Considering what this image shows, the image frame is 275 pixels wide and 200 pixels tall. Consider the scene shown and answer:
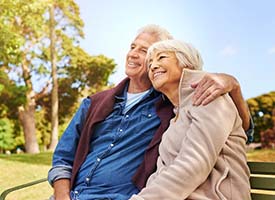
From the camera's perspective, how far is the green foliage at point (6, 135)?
8.96 feet

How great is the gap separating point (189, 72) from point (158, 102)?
32 centimetres

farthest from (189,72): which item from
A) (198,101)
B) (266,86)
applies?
(266,86)

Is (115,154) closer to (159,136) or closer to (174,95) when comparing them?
(159,136)

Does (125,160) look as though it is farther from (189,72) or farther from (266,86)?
(266,86)

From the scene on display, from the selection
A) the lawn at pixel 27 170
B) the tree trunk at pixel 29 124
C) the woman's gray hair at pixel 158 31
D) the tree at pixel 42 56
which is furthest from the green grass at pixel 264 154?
the tree trunk at pixel 29 124

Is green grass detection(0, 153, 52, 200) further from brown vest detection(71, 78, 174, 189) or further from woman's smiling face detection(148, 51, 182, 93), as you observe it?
woman's smiling face detection(148, 51, 182, 93)

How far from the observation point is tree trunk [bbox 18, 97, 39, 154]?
2770 millimetres

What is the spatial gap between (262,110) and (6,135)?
5.48 feet

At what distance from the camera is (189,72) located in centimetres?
132

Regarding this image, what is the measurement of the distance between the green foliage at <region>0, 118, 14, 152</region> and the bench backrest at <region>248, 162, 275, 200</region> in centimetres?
176

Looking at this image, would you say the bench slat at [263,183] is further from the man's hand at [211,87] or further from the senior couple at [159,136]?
the man's hand at [211,87]

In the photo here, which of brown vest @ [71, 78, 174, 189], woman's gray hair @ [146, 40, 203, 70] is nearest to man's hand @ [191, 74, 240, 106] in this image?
woman's gray hair @ [146, 40, 203, 70]

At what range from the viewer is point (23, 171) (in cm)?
276

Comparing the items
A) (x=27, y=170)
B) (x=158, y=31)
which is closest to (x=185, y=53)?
(x=158, y=31)
